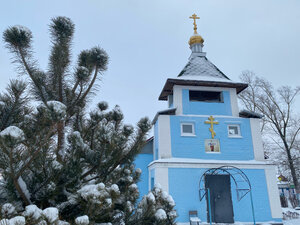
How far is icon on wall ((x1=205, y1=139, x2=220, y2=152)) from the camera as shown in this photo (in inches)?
390

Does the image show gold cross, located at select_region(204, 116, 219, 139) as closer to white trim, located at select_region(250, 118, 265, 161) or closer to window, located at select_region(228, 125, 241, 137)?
window, located at select_region(228, 125, 241, 137)

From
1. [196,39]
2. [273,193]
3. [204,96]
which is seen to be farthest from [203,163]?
[196,39]

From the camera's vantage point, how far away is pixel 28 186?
235 centimetres

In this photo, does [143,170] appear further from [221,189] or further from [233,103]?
[233,103]

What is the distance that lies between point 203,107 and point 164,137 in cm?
244

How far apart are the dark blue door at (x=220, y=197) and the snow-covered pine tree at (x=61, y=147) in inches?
265

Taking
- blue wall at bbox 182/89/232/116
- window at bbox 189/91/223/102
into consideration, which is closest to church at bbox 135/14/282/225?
blue wall at bbox 182/89/232/116

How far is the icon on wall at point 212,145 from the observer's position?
32.5 ft

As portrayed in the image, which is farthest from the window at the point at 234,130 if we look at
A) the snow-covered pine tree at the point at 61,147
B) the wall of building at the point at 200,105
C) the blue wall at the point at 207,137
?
the snow-covered pine tree at the point at 61,147

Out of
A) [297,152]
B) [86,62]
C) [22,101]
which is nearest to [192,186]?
[86,62]

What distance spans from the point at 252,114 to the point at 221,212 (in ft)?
15.4

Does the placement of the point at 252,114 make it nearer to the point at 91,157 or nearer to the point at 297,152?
the point at 91,157

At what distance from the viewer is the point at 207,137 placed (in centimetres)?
1006

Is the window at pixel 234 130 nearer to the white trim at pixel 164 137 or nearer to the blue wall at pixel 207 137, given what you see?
the blue wall at pixel 207 137
